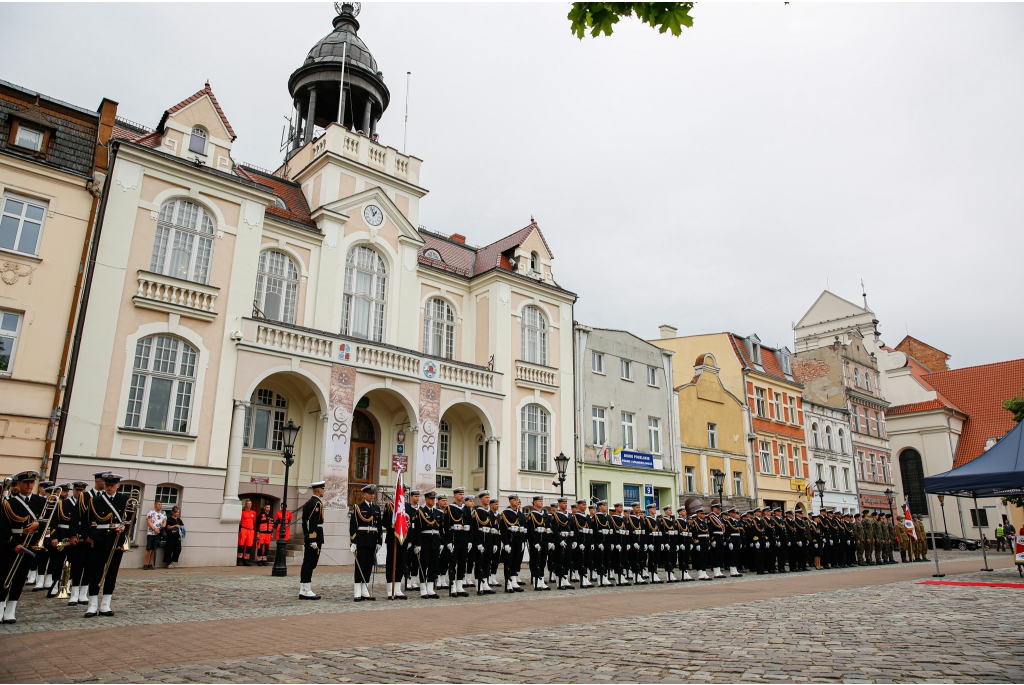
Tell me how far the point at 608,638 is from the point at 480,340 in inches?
853

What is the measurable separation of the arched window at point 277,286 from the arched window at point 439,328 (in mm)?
5910

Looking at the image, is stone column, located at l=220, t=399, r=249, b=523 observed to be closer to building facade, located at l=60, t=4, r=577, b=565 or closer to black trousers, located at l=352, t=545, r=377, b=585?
building facade, located at l=60, t=4, r=577, b=565

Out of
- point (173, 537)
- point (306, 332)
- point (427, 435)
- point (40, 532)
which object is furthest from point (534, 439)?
point (40, 532)

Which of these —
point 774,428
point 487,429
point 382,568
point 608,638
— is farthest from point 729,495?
point 608,638

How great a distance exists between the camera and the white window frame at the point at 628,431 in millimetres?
32531

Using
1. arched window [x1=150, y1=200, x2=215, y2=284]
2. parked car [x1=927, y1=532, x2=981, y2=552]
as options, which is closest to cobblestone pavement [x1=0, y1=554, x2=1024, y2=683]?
arched window [x1=150, y1=200, x2=215, y2=284]

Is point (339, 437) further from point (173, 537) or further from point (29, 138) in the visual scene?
point (29, 138)

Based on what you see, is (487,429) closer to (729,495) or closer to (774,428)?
(729,495)

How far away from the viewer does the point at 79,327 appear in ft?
60.3

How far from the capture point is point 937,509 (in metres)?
52.0

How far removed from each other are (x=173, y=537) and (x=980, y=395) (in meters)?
61.0

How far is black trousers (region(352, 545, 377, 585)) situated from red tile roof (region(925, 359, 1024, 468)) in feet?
173

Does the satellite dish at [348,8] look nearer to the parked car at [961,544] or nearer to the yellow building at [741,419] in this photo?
the yellow building at [741,419]

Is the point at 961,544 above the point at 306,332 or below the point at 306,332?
below
